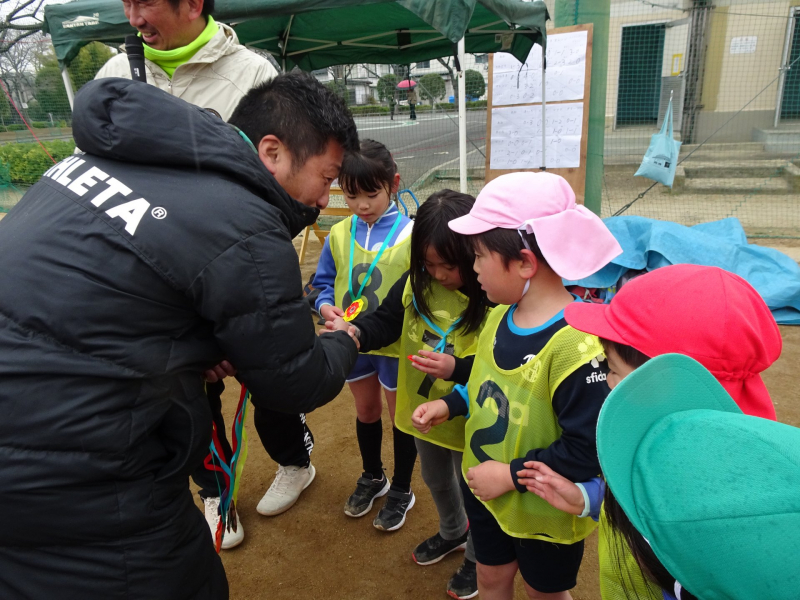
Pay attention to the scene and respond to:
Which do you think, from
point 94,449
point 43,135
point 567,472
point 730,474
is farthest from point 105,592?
point 43,135

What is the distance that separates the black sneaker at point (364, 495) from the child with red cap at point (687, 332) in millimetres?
1494

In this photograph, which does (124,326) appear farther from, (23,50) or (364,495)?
(23,50)

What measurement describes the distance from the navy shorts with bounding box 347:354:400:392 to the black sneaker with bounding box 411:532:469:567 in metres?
0.63

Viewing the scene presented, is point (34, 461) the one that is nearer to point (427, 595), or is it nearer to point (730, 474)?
point (730, 474)

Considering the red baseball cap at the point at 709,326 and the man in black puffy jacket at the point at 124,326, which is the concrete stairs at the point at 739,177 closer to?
the red baseball cap at the point at 709,326

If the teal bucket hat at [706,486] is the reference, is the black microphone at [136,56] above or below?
above

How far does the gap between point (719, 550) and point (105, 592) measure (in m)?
1.11

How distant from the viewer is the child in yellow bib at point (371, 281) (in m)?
2.18

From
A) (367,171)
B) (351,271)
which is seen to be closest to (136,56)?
(367,171)

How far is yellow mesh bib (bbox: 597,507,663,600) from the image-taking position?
39.9 inches

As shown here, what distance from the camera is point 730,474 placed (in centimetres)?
58

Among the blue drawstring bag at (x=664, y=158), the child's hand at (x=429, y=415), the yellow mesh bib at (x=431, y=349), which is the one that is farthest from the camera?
the blue drawstring bag at (x=664, y=158)

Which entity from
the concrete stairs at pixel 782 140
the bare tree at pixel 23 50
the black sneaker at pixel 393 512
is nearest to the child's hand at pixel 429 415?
the black sneaker at pixel 393 512

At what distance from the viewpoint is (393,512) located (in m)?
2.34
